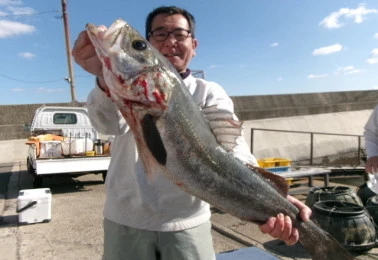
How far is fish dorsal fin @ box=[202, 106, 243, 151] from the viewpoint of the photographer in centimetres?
201

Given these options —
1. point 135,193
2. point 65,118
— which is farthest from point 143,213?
point 65,118

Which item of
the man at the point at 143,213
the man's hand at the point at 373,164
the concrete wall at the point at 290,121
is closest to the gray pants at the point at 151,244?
the man at the point at 143,213

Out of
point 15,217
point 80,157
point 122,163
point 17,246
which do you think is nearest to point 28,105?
point 80,157

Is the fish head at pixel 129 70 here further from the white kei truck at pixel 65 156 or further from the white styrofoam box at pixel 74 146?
the white styrofoam box at pixel 74 146

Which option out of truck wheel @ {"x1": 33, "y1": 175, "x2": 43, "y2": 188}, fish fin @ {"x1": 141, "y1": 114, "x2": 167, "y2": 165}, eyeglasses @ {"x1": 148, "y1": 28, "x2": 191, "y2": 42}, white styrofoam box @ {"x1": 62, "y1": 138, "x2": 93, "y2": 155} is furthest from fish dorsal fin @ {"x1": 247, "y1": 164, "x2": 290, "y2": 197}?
truck wheel @ {"x1": 33, "y1": 175, "x2": 43, "y2": 188}

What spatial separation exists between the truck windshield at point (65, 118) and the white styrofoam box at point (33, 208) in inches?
222

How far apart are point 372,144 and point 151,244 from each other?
3255mm

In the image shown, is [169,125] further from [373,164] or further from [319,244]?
[373,164]

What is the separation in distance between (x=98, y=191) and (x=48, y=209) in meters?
2.92

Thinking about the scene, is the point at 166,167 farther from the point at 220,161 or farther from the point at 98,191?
the point at 98,191

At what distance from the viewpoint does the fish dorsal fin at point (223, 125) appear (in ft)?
6.60

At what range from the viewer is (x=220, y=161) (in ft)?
6.44

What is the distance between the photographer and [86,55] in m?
1.81

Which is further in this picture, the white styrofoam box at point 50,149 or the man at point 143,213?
the white styrofoam box at point 50,149
